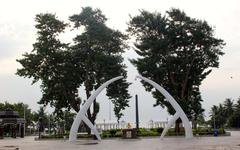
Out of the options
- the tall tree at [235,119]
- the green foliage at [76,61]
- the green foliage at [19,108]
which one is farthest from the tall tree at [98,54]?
the tall tree at [235,119]

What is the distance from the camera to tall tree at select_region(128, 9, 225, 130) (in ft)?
170

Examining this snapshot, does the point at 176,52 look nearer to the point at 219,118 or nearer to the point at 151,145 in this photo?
the point at 151,145

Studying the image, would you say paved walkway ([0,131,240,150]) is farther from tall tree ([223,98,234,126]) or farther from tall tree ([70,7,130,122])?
tall tree ([223,98,234,126])

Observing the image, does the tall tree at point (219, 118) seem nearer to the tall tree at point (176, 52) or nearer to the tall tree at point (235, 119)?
the tall tree at point (235, 119)

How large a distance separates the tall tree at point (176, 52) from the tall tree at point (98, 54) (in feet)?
9.28

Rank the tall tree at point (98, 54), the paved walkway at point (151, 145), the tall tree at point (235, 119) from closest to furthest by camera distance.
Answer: the paved walkway at point (151, 145), the tall tree at point (98, 54), the tall tree at point (235, 119)

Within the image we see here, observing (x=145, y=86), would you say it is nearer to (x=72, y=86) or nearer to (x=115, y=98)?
(x=115, y=98)

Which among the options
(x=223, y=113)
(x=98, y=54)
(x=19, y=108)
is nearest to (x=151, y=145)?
(x=98, y=54)

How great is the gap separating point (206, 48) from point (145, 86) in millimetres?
8831

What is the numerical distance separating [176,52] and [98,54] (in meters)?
9.73

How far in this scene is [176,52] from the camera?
5303cm

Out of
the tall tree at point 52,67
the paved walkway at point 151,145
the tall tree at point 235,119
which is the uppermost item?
the tall tree at point 52,67

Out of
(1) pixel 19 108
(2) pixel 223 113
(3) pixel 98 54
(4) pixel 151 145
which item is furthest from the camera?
(2) pixel 223 113

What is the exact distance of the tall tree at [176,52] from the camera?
2040 inches
